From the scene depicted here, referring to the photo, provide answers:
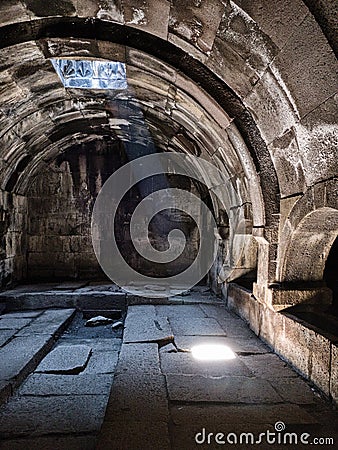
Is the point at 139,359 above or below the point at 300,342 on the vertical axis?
below

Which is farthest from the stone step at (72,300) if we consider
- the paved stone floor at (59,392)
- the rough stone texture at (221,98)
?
the paved stone floor at (59,392)

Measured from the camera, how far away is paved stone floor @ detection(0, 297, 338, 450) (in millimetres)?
2434

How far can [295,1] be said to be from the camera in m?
2.46

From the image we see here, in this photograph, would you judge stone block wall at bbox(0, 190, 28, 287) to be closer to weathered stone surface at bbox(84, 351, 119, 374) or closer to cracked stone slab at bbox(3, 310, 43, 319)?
cracked stone slab at bbox(3, 310, 43, 319)

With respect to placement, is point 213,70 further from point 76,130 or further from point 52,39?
point 76,130

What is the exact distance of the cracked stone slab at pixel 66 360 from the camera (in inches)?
165

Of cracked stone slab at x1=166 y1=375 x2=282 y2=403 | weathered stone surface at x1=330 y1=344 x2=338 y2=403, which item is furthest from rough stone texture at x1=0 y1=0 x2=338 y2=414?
cracked stone slab at x1=166 y1=375 x2=282 y2=403

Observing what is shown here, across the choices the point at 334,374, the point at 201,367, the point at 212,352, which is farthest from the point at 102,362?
the point at 334,374

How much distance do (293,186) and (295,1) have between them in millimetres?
1660

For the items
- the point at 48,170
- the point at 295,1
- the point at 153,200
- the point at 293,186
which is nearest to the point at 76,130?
the point at 48,170

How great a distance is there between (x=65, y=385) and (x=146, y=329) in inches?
48.5

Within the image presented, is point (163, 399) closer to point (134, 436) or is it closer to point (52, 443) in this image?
point (134, 436)

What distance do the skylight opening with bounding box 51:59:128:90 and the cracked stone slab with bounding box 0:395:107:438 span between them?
151 inches

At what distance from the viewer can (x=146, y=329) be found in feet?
15.7
